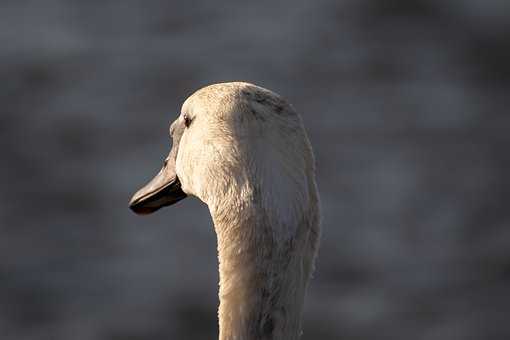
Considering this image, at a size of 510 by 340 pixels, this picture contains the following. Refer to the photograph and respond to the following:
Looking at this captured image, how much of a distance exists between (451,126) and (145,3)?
2657mm

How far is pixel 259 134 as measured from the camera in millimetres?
3637

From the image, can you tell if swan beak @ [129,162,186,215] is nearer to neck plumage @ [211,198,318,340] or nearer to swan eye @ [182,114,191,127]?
swan eye @ [182,114,191,127]

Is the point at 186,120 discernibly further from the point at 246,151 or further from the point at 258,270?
the point at 258,270

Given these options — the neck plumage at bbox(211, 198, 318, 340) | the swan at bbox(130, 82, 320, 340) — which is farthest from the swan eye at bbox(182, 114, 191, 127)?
the neck plumage at bbox(211, 198, 318, 340)

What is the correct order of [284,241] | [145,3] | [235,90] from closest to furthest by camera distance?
1. [284,241]
2. [235,90]
3. [145,3]

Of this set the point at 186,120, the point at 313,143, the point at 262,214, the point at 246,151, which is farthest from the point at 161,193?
the point at 313,143

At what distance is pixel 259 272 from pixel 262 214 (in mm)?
139

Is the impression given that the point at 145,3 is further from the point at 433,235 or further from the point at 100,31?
the point at 433,235

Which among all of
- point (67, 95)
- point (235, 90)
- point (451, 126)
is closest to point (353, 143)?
point (451, 126)

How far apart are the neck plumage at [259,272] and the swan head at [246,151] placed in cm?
4

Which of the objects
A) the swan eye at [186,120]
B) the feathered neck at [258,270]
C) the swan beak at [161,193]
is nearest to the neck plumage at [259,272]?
the feathered neck at [258,270]

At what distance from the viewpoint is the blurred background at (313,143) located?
8.58 m

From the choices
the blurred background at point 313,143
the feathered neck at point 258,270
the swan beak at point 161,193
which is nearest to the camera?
the feathered neck at point 258,270

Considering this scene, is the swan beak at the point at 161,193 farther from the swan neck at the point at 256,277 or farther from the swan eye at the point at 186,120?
the swan neck at the point at 256,277
